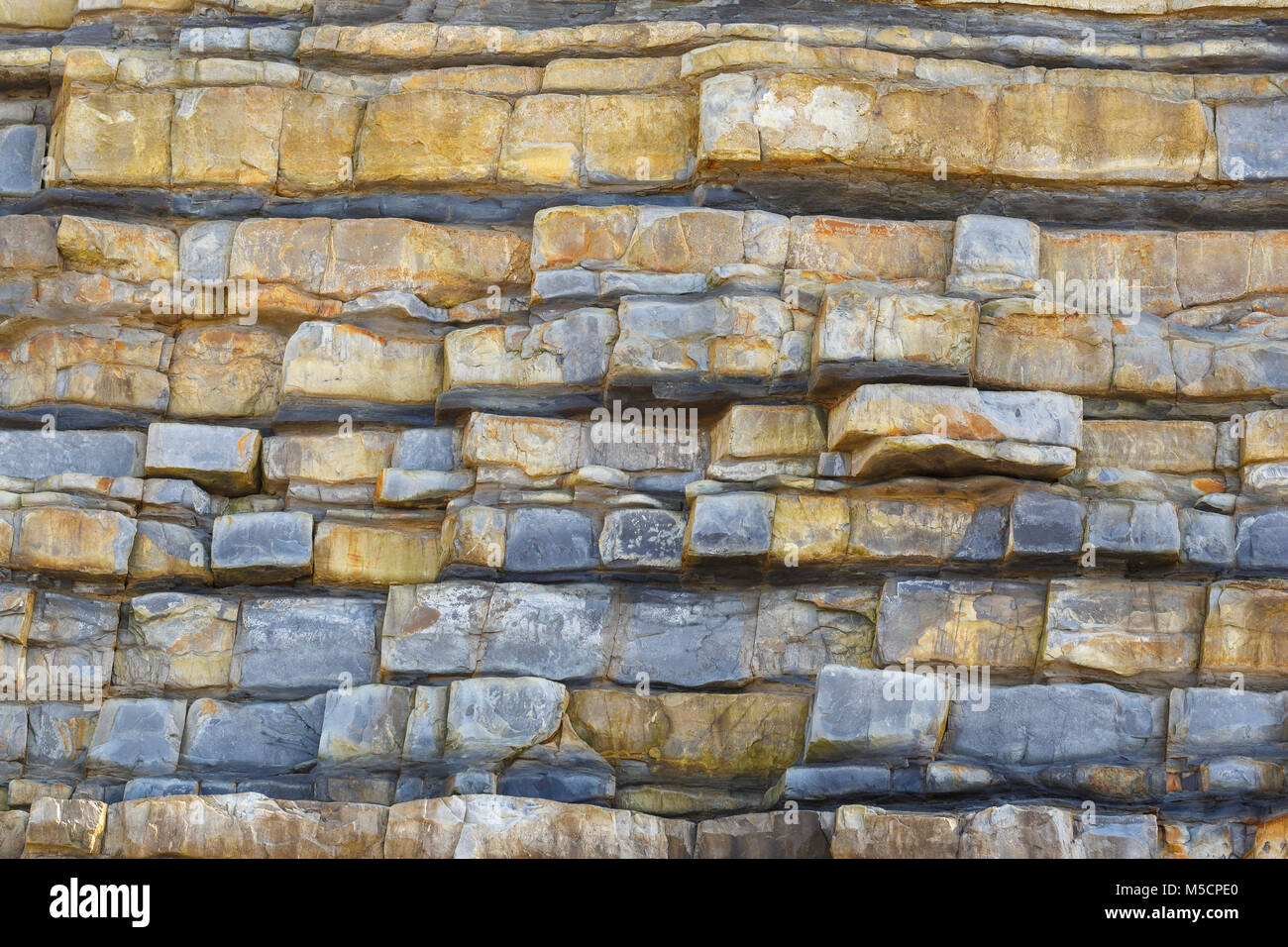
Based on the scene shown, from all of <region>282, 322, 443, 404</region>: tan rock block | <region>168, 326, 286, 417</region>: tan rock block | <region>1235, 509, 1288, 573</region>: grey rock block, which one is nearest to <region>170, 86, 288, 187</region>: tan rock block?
<region>168, 326, 286, 417</region>: tan rock block

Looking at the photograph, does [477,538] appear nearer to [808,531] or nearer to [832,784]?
[808,531]

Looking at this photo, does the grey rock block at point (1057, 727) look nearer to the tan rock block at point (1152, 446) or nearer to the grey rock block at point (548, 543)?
the tan rock block at point (1152, 446)

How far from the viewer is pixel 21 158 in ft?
51.8

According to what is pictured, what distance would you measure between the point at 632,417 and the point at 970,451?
321cm

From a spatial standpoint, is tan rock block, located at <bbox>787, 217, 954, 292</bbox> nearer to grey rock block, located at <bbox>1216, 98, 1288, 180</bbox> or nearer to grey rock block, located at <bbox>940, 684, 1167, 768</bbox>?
grey rock block, located at <bbox>1216, 98, 1288, 180</bbox>

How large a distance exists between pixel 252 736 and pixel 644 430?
4.52 meters

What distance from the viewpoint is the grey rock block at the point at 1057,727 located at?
12305 millimetres

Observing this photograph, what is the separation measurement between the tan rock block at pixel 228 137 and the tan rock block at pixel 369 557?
4011 millimetres

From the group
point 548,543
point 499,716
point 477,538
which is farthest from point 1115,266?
point 499,716

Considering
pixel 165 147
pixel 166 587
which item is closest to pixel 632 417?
pixel 166 587

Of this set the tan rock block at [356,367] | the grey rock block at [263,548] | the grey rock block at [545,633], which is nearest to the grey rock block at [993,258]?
the grey rock block at [545,633]

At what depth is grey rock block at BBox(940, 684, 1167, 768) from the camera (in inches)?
484

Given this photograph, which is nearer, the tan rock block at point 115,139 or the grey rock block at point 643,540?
the grey rock block at point 643,540

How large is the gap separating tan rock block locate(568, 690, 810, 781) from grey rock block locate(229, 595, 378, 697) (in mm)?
Answer: 2095
